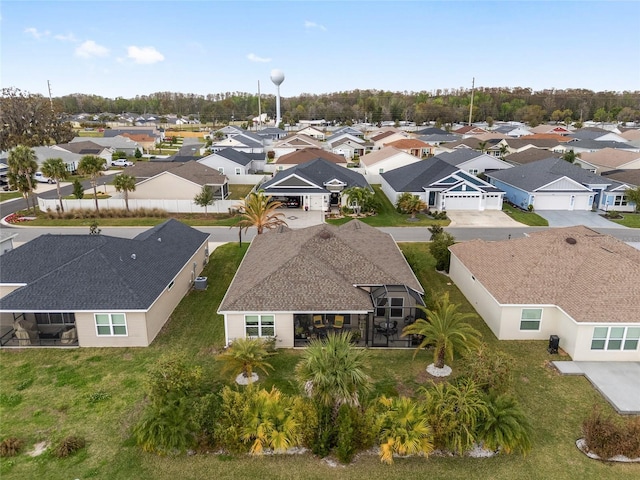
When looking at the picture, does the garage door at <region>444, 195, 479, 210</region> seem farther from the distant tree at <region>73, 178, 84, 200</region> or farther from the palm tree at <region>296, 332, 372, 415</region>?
the distant tree at <region>73, 178, 84, 200</region>

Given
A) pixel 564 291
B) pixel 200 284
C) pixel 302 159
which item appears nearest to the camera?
pixel 564 291

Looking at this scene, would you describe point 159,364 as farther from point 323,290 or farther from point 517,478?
point 517,478

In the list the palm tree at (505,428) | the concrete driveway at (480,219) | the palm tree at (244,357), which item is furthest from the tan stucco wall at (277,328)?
the concrete driveway at (480,219)

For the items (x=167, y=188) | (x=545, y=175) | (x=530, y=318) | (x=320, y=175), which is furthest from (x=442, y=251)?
(x=167, y=188)

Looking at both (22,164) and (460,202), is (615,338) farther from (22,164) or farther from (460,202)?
(22,164)

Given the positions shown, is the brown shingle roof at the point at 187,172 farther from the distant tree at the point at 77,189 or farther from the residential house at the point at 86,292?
the residential house at the point at 86,292
